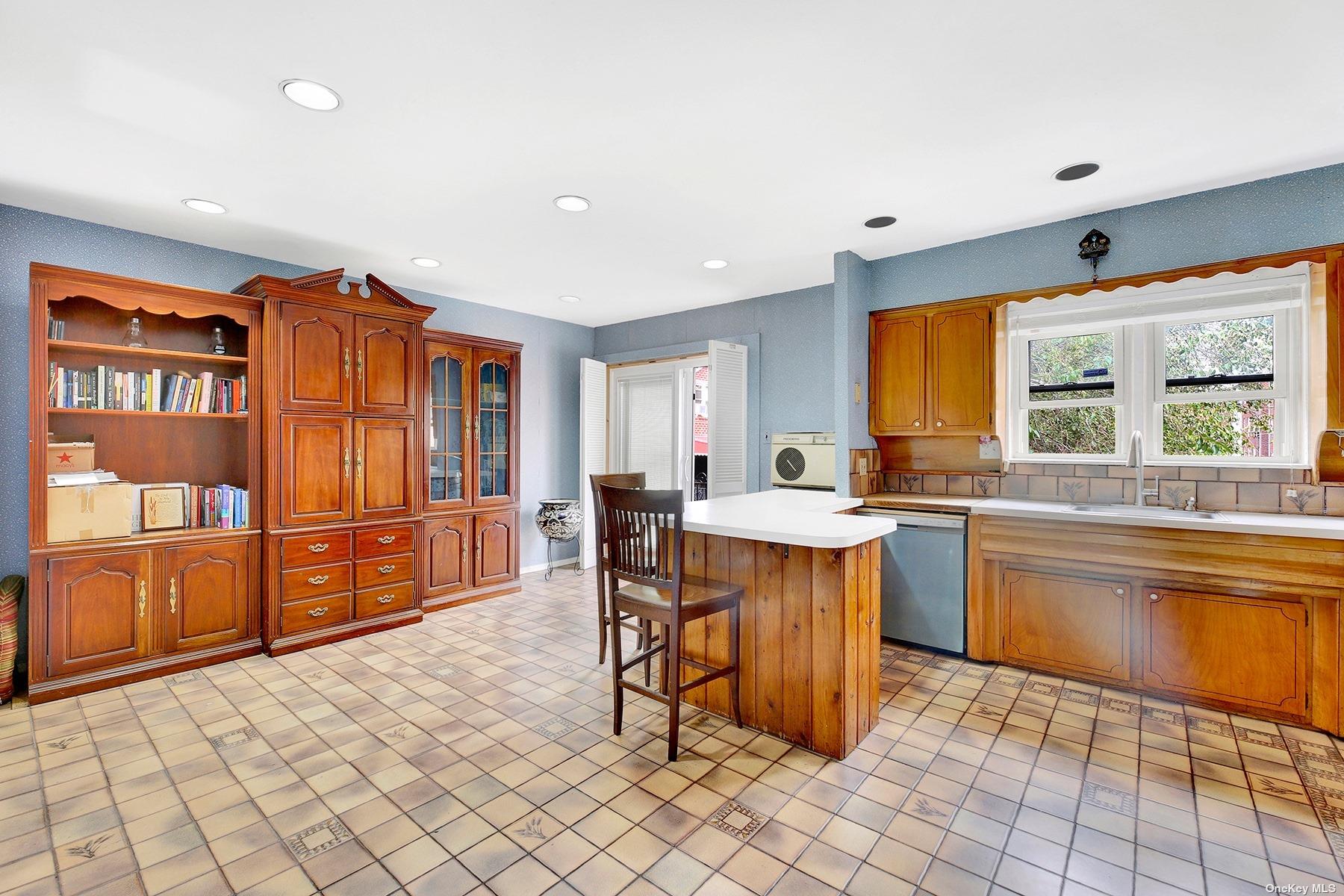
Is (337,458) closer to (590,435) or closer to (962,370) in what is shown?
(590,435)

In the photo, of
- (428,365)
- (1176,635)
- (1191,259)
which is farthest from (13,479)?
(1191,259)

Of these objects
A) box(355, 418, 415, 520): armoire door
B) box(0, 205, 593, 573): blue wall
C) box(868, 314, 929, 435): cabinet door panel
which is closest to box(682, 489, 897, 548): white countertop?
box(868, 314, 929, 435): cabinet door panel

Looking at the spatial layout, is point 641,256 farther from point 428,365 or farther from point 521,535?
point 521,535

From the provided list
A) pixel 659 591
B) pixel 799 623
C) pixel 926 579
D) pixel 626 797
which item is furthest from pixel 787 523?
pixel 926 579

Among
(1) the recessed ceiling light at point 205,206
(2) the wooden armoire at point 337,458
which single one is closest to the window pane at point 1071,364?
(2) the wooden armoire at point 337,458

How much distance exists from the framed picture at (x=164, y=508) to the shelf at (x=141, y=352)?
2.48ft

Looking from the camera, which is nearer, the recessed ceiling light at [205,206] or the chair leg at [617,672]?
the chair leg at [617,672]

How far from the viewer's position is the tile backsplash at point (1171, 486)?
2.96m

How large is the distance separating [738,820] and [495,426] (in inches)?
150

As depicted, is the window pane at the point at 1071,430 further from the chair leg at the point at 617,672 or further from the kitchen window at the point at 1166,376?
the chair leg at the point at 617,672

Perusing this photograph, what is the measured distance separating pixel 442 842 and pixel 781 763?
1.26 meters

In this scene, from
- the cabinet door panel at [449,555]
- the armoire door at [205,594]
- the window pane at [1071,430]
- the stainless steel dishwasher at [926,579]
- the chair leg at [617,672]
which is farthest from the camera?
the cabinet door panel at [449,555]

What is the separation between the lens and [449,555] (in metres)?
4.60

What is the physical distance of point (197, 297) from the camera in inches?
132
